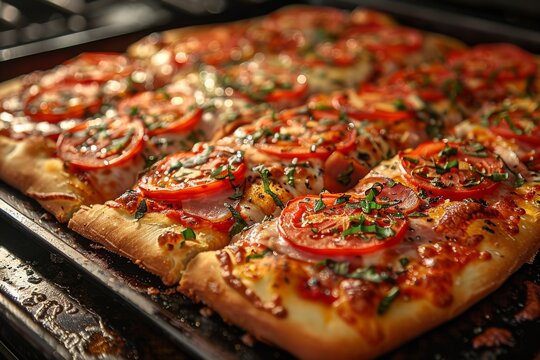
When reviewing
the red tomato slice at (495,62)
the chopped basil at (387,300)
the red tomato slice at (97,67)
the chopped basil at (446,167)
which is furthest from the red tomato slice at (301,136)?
the red tomato slice at (495,62)

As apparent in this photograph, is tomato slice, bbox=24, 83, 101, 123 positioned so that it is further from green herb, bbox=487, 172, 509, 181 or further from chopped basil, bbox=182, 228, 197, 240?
green herb, bbox=487, 172, 509, 181

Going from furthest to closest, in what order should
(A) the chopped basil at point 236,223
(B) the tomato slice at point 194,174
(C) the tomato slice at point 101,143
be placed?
(C) the tomato slice at point 101,143 → (B) the tomato slice at point 194,174 → (A) the chopped basil at point 236,223

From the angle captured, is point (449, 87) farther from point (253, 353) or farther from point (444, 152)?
point (253, 353)

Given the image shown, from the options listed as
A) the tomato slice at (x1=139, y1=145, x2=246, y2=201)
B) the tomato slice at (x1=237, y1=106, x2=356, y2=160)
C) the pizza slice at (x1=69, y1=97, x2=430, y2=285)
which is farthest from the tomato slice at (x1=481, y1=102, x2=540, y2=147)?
the tomato slice at (x1=139, y1=145, x2=246, y2=201)

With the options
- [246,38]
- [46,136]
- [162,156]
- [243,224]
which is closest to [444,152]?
[243,224]

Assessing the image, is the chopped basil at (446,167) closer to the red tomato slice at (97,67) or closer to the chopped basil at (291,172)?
the chopped basil at (291,172)

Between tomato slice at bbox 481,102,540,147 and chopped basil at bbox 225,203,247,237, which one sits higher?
tomato slice at bbox 481,102,540,147
